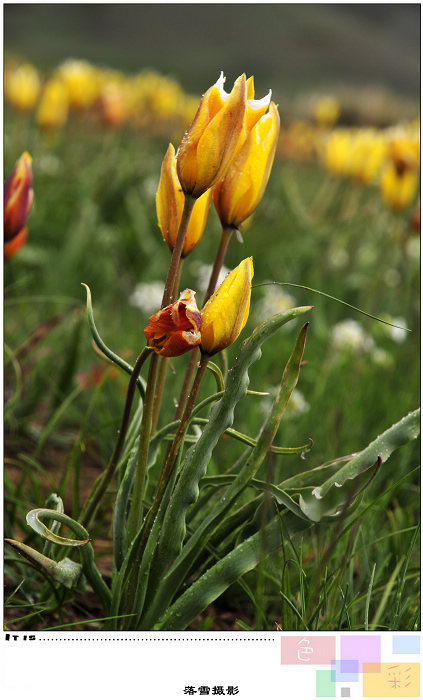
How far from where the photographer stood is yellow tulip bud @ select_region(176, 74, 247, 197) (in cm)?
63

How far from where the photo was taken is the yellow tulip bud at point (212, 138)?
0.63m

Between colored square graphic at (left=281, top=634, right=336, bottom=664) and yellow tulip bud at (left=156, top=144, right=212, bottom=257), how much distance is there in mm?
479

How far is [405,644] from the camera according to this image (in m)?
0.87

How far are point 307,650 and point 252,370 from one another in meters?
0.80

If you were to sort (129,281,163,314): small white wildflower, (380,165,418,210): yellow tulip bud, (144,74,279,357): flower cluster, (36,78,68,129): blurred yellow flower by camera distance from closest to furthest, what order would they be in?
(144,74,279,357): flower cluster, (129,281,163,314): small white wildflower, (380,165,418,210): yellow tulip bud, (36,78,68,129): blurred yellow flower

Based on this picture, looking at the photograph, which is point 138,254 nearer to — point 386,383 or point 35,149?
point 35,149

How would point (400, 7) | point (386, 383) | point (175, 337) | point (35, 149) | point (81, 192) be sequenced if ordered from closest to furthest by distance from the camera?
point (175, 337), point (400, 7), point (386, 383), point (81, 192), point (35, 149)

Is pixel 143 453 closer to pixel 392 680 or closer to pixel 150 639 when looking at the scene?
pixel 150 639

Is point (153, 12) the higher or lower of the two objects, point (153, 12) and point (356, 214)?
the lower

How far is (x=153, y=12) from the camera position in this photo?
3.66 feet

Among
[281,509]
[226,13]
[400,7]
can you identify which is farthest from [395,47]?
[281,509]

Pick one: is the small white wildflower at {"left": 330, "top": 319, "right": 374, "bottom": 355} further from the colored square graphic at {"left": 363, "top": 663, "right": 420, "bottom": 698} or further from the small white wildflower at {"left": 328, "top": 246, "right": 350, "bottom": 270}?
the colored square graphic at {"left": 363, "top": 663, "right": 420, "bottom": 698}

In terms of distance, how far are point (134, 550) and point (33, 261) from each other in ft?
4.42

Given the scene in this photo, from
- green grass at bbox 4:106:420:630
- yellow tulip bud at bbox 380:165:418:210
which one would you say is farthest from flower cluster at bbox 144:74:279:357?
yellow tulip bud at bbox 380:165:418:210
